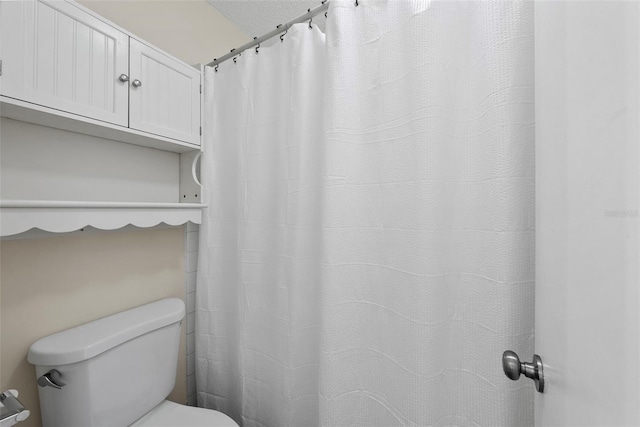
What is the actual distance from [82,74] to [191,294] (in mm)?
994

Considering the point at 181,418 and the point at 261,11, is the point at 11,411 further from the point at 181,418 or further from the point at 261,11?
the point at 261,11

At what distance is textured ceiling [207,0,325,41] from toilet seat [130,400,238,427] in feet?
5.93

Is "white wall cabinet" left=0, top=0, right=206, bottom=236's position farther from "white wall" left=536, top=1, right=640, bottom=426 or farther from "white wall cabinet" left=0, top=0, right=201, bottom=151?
"white wall" left=536, top=1, right=640, bottom=426

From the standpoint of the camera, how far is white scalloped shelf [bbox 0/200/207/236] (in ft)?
2.24

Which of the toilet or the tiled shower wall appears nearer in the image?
the toilet

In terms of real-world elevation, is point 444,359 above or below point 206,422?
above

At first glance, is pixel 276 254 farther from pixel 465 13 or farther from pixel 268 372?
pixel 465 13

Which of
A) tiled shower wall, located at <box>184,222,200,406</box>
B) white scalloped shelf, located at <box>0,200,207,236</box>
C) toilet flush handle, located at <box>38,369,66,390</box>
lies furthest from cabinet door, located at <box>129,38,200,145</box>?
toilet flush handle, located at <box>38,369,66,390</box>

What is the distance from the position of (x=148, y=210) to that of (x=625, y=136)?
119 cm

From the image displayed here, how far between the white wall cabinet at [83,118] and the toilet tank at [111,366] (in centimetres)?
36

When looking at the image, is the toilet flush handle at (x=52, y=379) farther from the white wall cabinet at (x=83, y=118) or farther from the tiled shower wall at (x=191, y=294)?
the tiled shower wall at (x=191, y=294)

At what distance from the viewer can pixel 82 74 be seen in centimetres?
81

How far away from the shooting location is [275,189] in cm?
109

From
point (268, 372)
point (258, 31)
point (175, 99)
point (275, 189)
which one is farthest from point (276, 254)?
point (258, 31)
